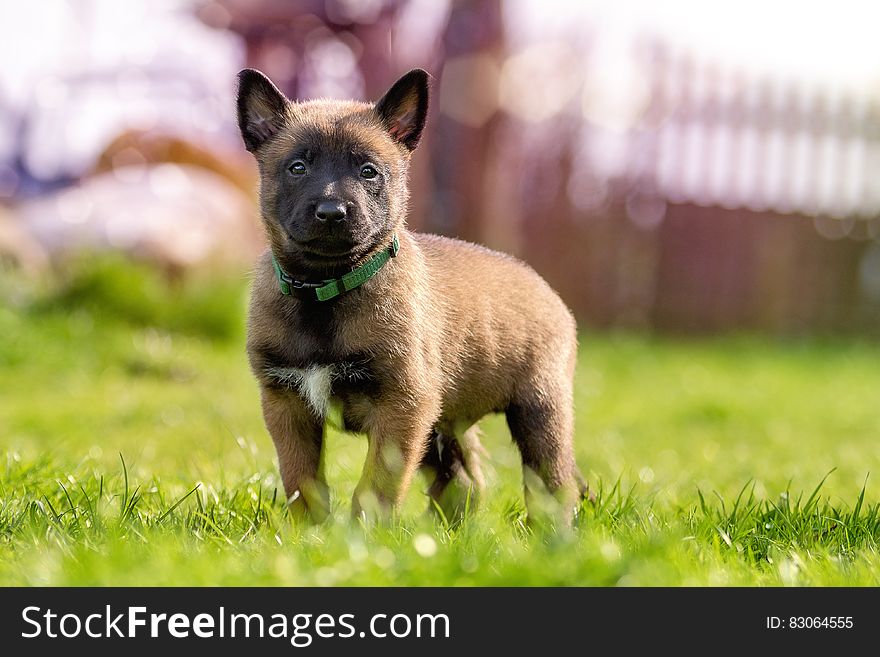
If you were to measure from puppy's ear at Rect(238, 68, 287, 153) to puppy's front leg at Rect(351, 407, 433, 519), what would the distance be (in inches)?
42.8

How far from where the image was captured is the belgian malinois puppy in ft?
10.8

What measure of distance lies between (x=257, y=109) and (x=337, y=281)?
75 centimetres

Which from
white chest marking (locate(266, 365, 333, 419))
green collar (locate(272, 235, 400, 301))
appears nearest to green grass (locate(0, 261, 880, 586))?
white chest marking (locate(266, 365, 333, 419))

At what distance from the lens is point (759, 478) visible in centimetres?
529

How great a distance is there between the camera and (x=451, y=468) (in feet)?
13.5

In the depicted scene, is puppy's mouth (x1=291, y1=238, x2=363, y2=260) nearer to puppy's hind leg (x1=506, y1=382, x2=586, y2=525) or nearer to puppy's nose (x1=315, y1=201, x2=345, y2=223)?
puppy's nose (x1=315, y1=201, x2=345, y2=223)

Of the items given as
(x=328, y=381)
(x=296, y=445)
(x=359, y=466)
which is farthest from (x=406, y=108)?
(x=359, y=466)

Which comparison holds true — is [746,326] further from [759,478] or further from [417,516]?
[417,516]

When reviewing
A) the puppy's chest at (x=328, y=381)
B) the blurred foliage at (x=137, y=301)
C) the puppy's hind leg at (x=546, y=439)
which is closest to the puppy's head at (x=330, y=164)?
the puppy's chest at (x=328, y=381)

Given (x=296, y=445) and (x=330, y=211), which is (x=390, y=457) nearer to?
(x=296, y=445)

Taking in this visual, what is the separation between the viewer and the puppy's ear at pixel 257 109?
3.61 meters

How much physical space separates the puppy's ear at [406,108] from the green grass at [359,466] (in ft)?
4.33
